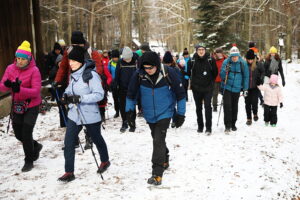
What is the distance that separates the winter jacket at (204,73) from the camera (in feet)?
26.4

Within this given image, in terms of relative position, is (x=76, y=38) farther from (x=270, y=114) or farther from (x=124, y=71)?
(x=270, y=114)

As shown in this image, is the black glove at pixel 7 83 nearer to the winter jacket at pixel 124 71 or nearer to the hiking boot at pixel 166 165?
the hiking boot at pixel 166 165

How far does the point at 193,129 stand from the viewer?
8.93m

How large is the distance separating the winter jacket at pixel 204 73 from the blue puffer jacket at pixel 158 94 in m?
3.03

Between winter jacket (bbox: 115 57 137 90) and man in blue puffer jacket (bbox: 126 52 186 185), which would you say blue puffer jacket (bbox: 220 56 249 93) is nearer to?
winter jacket (bbox: 115 57 137 90)

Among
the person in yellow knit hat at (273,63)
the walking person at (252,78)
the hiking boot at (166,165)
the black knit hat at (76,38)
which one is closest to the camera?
the hiking boot at (166,165)

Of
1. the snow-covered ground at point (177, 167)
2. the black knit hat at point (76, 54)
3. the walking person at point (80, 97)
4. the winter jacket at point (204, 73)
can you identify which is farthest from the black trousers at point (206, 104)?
the black knit hat at point (76, 54)

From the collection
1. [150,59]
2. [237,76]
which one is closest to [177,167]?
[150,59]

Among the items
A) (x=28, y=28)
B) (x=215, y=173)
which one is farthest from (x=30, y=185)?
(x=28, y=28)

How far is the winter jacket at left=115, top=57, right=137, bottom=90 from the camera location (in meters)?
8.45

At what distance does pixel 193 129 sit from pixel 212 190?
395 cm

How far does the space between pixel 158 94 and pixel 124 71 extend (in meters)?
3.60

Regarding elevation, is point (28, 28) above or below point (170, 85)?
above

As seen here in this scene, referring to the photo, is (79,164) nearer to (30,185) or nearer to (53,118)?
(30,185)
